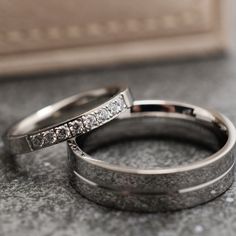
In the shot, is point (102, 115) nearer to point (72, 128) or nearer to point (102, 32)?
point (72, 128)

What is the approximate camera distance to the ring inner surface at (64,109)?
698 mm

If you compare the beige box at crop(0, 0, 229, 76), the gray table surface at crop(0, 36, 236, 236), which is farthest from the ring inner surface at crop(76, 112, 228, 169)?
the beige box at crop(0, 0, 229, 76)

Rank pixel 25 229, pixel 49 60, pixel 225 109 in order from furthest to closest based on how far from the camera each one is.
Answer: pixel 49 60
pixel 225 109
pixel 25 229

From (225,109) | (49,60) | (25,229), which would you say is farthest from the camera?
(49,60)

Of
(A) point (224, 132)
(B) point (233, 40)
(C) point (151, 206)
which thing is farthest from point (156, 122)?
(B) point (233, 40)

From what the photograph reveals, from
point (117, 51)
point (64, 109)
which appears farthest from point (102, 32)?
point (64, 109)

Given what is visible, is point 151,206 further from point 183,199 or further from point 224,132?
point 224,132

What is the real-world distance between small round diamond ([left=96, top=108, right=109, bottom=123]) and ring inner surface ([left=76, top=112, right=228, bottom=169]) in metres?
0.05

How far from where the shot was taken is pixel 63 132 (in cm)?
56

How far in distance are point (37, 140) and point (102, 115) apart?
8 centimetres

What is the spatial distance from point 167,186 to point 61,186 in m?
0.13

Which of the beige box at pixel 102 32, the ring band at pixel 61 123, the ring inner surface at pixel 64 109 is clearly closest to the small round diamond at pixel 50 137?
the ring band at pixel 61 123

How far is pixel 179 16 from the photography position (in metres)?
0.91

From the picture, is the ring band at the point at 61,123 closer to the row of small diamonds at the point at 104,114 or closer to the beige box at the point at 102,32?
the row of small diamonds at the point at 104,114
